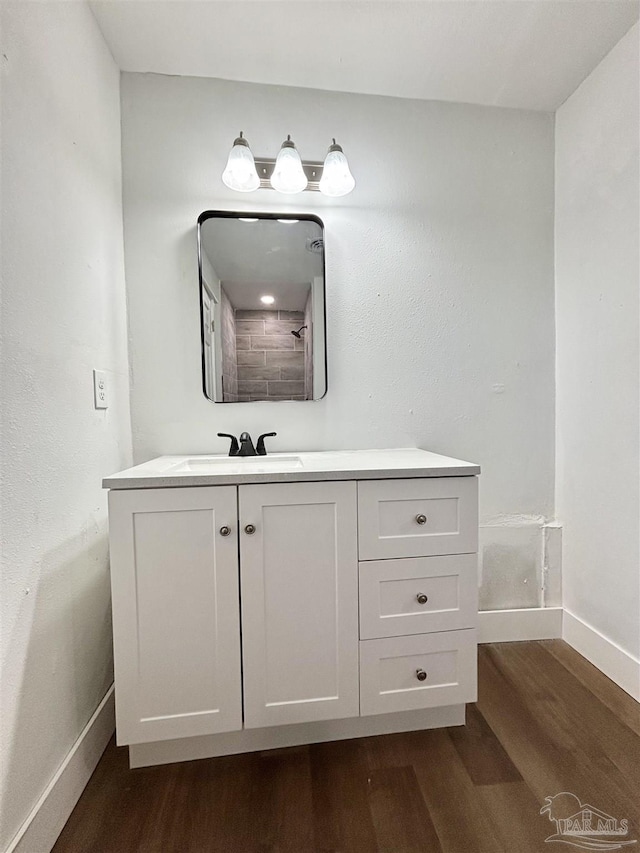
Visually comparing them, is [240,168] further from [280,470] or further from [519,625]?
[519,625]

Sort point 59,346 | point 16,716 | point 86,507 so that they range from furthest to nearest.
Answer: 1. point 86,507
2. point 59,346
3. point 16,716

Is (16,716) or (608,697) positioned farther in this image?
(608,697)

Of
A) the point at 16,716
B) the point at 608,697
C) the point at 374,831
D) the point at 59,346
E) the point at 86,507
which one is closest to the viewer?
the point at 16,716

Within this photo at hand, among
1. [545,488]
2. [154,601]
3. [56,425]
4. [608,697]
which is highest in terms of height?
[56,425]

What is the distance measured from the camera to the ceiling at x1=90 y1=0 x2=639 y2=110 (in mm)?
1310

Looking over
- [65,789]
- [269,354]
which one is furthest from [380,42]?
[65,789]

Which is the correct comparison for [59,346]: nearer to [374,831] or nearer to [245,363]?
[245,363]

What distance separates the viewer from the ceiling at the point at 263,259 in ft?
5.25

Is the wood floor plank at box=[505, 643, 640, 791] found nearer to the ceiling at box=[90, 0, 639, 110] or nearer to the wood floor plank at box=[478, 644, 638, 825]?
the wood floor plank at box=[478, 644, 638, 825]

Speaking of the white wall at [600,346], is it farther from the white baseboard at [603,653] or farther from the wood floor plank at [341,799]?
the wood floor plank at [341,799]

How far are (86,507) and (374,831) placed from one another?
1.12 meters

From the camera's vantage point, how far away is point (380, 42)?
1.42 meters

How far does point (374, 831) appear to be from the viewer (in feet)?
3.20

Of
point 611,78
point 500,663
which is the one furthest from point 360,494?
point 611,78
